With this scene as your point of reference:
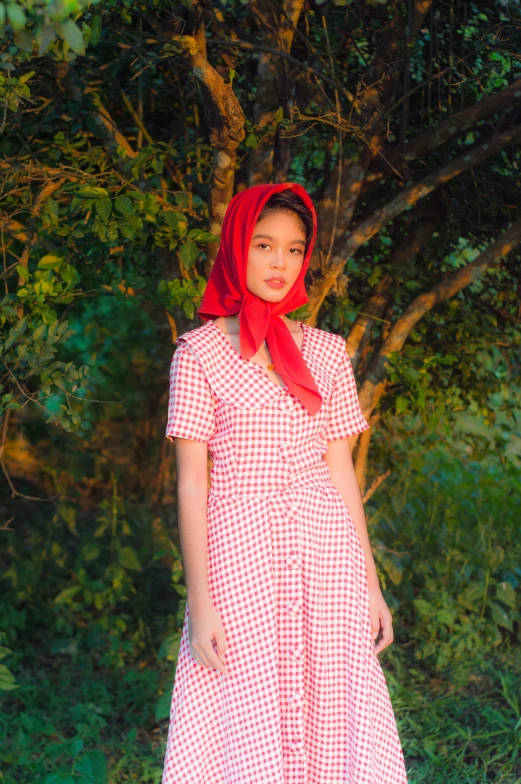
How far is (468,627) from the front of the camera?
3891 mm

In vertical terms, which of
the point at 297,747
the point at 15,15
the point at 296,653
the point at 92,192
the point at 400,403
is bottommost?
the point at 297,747

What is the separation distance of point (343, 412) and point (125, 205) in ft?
2.72

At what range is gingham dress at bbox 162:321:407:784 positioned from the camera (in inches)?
79.2

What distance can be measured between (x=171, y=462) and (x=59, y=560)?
733 mm

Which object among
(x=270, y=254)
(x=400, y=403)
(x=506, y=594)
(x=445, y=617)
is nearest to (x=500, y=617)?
(x=506, y=594)

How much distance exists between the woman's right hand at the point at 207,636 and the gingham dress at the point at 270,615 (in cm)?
4

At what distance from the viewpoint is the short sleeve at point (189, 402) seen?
6.72 feet

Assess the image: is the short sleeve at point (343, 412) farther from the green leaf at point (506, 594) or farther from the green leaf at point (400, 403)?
the green leaf at point (506, 594)

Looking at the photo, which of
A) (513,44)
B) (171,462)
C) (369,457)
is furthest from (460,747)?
(513,44)

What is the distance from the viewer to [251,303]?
2139mm

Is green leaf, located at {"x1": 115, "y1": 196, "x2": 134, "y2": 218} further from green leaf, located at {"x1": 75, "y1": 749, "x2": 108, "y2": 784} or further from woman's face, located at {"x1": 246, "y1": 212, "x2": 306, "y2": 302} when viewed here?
green leaf, located at {"x1": 75, "y1": 749, "x2": 108, "y2": 784}

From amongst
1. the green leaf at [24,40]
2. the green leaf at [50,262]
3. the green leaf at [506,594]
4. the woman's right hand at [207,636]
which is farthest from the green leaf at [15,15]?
the green leaf at [506,594]

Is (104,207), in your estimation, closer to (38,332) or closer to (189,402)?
(38,332)

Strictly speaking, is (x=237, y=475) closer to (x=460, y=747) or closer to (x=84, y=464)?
(x=460, y=747)
